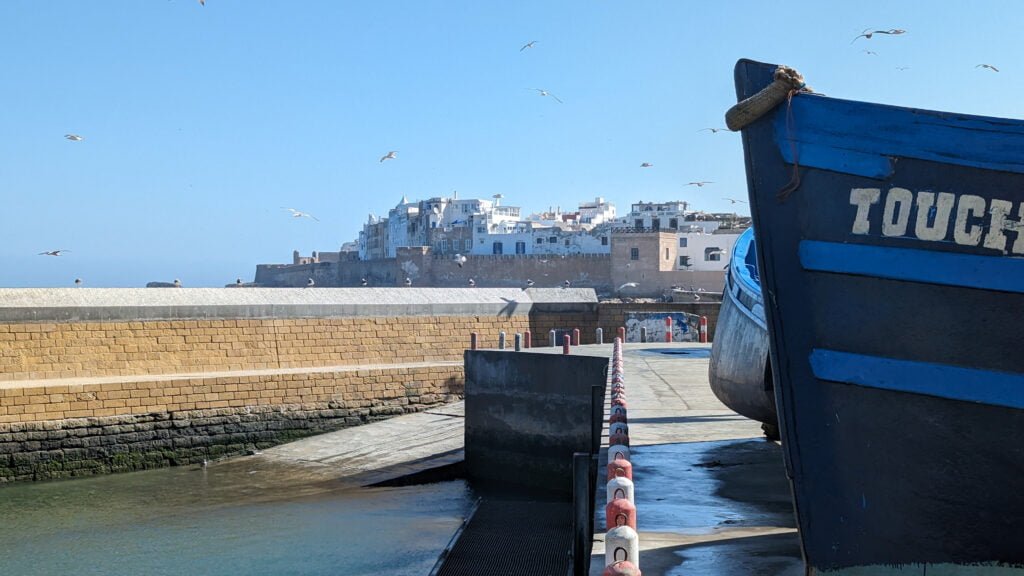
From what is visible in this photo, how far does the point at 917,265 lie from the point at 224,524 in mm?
9998

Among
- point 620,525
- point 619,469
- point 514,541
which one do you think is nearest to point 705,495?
point 619,469

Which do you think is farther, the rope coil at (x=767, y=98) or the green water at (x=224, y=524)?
the green water at (x=224, y=524)

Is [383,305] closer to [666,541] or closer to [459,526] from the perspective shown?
[459,526]

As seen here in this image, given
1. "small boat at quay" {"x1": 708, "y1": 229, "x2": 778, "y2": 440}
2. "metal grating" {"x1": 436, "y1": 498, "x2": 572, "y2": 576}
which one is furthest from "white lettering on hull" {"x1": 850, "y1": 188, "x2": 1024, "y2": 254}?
"metal grating" {"x1": 436, "y1": 498, "x2": 572, "y2": 576}

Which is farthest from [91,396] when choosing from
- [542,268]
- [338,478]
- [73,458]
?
[542,268]

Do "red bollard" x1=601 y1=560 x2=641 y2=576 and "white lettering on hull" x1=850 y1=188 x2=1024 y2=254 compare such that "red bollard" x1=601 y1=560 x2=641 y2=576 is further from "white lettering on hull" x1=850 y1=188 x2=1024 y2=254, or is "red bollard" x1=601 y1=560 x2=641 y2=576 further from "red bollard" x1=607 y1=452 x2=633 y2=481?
"white lettering on hull" x1=850 y1=188 x2=1024 y2=254

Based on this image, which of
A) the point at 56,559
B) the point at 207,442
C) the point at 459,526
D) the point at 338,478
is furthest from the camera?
the point at 207,442

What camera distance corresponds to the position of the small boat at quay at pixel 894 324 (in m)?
3.94

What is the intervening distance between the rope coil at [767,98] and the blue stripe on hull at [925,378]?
107 cm

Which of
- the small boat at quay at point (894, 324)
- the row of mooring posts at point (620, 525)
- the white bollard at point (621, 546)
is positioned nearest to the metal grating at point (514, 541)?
the row of mooring posts at point (620, 525)

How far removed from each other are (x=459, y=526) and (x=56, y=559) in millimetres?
4413

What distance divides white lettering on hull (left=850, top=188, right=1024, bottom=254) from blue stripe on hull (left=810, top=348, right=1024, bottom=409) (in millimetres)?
504

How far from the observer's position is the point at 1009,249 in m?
3.91

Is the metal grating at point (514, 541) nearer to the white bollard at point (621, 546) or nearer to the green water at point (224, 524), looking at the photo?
the green water at point (224, 524)
